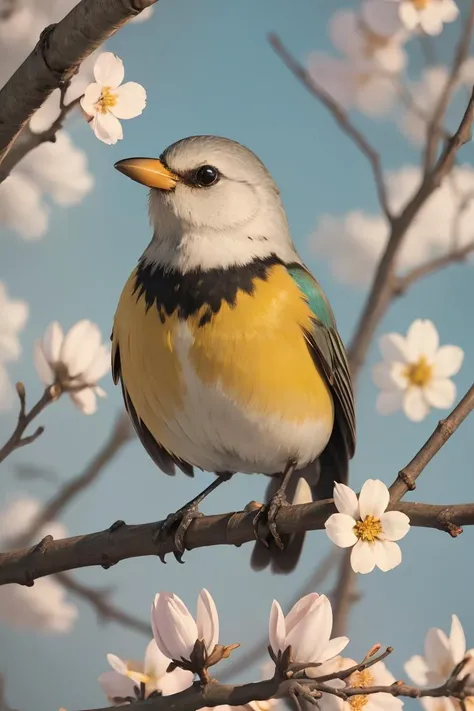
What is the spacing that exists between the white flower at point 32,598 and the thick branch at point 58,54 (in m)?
0.60

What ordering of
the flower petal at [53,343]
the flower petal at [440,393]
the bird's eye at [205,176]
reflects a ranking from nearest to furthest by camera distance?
the bird's eye at [205,176]
the flower petal at [53,343]
the flower petal at [440,393]

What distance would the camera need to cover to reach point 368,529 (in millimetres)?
667

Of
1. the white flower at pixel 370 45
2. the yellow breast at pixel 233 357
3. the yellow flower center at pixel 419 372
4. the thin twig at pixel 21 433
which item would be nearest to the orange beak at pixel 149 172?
the yellow breast at pixel 233 357

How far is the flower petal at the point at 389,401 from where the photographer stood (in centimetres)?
114

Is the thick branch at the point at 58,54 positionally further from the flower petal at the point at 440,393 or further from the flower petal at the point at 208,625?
the flower petal at the point at 440,393

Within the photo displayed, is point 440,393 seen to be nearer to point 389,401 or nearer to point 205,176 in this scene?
point 389,401

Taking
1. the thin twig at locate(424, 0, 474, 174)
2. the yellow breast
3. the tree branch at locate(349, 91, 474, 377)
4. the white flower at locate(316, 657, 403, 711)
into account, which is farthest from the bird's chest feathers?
the thin twig at locate(424, 0, 474, 174)

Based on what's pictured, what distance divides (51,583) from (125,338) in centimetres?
50

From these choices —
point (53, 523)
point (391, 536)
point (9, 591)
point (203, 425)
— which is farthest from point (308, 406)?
point (9, 591)

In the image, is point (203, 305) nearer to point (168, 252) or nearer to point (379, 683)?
point (168, 252)

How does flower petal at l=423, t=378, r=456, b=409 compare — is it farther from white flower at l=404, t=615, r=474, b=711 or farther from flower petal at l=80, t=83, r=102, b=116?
flower petal at l=80, t=83, r=102, b=116

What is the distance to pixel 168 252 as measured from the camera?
85 centimetres

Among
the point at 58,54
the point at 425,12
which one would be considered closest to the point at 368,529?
the point at 58,54

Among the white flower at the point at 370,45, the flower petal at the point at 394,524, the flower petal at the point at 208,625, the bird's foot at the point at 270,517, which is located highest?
the white flower at the point at 370,45
